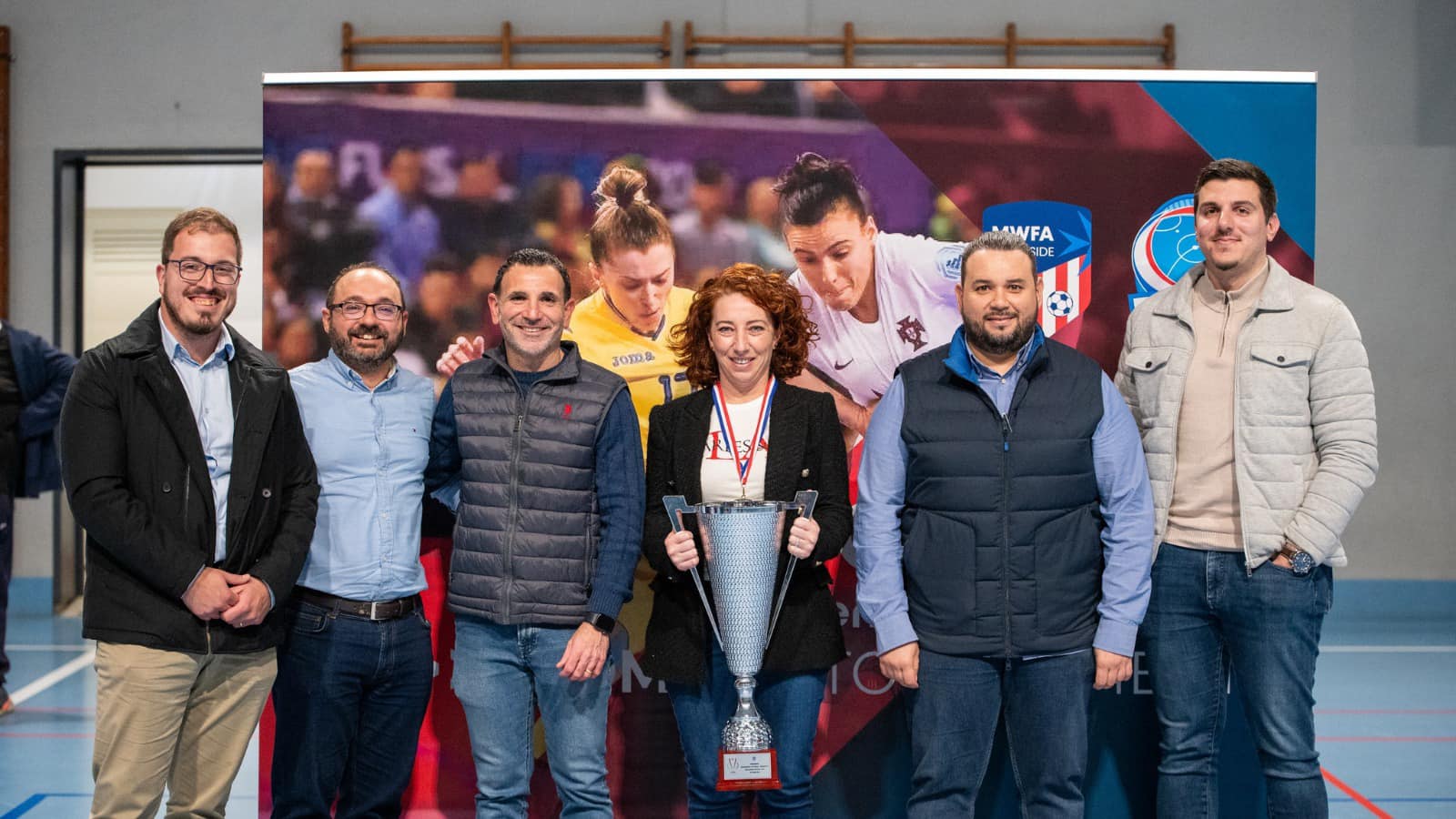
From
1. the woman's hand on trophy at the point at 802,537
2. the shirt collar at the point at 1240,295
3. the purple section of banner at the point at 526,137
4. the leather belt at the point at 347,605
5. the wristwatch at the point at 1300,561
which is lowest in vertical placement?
the leather belt at the point at 347,605

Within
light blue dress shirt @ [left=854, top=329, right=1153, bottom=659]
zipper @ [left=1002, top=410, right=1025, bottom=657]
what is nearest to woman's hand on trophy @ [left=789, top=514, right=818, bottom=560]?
light blue dress shirt @ [left=854, top=329, right=1153, bottom=659]

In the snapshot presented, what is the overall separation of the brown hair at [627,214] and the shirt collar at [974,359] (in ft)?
3.56

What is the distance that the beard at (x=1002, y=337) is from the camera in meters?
2.71

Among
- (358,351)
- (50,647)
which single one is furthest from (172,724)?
(50,647)

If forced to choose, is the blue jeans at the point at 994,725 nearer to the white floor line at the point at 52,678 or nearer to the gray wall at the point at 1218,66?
the white floor line at the point at 52,678

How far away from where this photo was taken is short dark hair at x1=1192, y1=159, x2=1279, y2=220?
111 inches

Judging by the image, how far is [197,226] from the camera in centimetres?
260

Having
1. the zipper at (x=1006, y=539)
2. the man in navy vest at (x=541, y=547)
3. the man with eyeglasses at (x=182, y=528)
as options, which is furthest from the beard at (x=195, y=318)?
the zipper at (x=1006, y=539)

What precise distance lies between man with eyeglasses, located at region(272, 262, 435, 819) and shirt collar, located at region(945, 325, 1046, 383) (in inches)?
52.3

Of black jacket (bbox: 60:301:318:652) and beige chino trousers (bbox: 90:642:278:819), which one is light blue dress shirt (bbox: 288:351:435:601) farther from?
beige chino trousers (bbox: 90:642:278:819)

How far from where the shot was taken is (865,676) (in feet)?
11.5

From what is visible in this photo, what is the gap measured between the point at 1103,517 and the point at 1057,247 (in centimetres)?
102

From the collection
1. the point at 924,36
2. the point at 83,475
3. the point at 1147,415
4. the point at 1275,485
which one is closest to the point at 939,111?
the point at 1147,415

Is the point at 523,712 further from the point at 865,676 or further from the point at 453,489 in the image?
the point at 865,676
